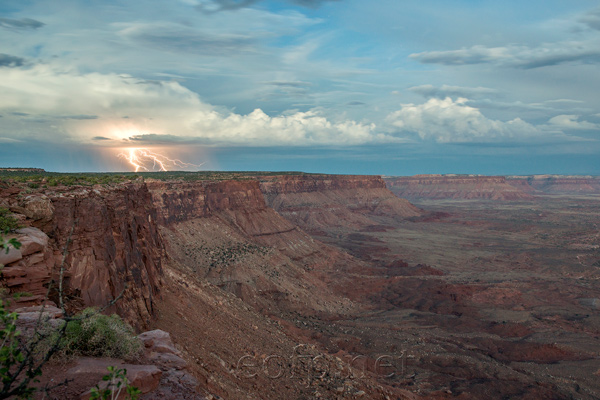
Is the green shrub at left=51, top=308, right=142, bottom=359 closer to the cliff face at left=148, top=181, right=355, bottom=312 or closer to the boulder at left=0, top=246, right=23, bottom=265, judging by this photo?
the boulder at left=0, top=246, right=23, bottom=265

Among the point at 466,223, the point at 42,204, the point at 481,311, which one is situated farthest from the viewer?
the point at 466,223

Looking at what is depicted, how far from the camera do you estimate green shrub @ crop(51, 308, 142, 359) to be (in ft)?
27.7

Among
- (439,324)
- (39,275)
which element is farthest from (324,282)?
(39,275)

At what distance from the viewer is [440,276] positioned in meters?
63.2

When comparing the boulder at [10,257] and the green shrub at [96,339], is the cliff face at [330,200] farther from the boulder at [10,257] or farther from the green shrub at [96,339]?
the green shrub at [96,339]

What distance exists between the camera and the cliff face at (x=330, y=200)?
383ft

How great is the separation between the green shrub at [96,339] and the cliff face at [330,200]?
101 meters

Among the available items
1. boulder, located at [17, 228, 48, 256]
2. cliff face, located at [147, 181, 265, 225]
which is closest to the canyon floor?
cliff face, located at [147, 181, 265, 225]

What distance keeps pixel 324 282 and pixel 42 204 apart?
145ft

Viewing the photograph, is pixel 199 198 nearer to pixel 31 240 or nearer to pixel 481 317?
pixel 481 317

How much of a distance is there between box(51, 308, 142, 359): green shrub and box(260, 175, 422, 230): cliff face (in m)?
101

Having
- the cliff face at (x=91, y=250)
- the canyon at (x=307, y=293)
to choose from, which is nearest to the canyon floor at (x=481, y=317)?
the canyon at (x=307, y=293)

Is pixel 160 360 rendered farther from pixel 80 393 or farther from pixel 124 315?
pixel 124 315

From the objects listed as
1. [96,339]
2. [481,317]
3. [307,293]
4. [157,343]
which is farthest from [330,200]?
[96,339]
